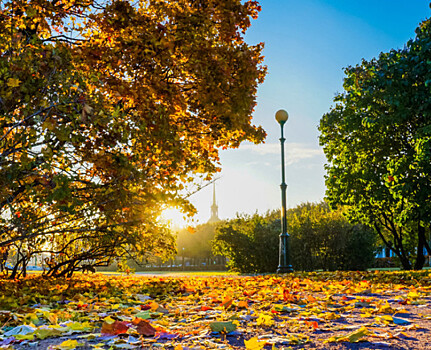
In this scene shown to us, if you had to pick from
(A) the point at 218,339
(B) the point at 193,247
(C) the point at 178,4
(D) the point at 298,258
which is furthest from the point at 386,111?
(B) the point at 193,247

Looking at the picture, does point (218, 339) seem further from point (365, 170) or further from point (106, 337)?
point (365, 170)

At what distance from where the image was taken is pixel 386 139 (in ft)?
45.5

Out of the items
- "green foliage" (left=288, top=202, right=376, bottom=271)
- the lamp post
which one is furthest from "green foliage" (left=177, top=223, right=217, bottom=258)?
the lamp post

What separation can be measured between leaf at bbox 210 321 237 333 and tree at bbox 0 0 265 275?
8.83ft

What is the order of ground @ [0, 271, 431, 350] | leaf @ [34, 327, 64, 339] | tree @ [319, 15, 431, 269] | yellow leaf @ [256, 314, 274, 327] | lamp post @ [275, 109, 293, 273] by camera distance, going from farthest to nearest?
1. lamp post @ [275, 109, 293, 273]
2. tree @ [319, 15, 431, 269]
3. yellow leaf @ [256, 314, 274, 327]
4. leaf @ [34, 327, 64, 339]
5. ground @ [0, 271, 431, 350]

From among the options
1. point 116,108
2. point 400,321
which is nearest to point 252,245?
point 116,108

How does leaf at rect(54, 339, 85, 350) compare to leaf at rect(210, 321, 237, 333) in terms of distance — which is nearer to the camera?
leaf at rect(54, 339, 85, 350)

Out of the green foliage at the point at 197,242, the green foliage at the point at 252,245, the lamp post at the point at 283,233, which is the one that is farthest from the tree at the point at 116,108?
the green foliage at the point at 197,242

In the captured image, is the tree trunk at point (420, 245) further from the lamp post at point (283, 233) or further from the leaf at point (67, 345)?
the leaf at point (67, 345)

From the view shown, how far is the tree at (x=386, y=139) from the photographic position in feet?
37.5

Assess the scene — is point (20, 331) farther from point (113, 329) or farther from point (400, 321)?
point (400, 321)

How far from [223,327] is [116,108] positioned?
3.78m

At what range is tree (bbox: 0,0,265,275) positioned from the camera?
195 inches

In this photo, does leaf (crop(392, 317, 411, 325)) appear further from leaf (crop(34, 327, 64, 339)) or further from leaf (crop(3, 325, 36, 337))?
leaf (crop(3, 325, 36, 337))
